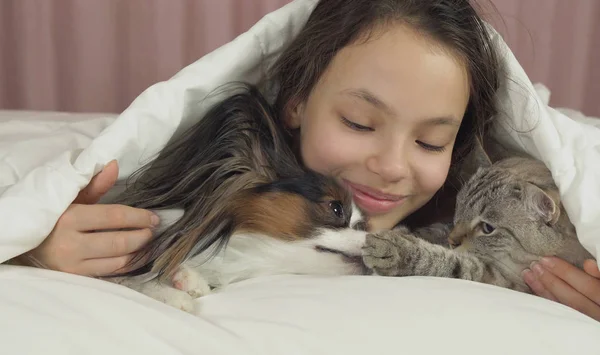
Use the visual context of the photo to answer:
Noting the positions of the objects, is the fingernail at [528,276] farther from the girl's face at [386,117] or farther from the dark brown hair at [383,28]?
the dark brown hair at [383,28]

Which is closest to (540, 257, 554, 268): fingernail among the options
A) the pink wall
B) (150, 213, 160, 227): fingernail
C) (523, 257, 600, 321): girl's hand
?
(523, 257, 600, 321): girl's hand

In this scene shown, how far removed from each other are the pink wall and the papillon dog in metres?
1.43

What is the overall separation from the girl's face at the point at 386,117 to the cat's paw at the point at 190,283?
0.42m

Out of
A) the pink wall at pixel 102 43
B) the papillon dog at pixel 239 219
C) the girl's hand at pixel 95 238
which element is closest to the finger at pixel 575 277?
the papillon dog at pixel 239 219

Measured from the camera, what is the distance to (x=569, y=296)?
4.33 feet

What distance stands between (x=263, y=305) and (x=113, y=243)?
0.37m

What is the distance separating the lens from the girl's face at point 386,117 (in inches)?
55.7

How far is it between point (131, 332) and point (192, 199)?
47cm

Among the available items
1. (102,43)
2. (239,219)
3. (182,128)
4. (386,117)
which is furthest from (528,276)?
(102,43)

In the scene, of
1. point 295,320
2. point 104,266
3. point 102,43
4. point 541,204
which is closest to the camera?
point 295,320

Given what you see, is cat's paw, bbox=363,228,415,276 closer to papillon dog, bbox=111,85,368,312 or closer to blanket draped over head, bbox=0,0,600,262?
papillon dog, bbox=111,85,368,312

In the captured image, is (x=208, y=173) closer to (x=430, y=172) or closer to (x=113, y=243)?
(x=113, y=243)

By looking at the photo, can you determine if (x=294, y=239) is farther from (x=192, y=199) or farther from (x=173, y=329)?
(x=173, y=329)

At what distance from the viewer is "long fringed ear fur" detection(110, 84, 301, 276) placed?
128cm
